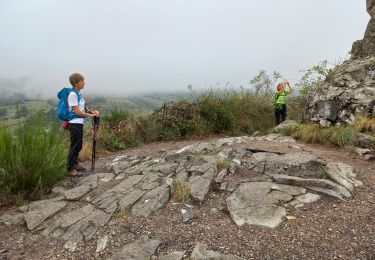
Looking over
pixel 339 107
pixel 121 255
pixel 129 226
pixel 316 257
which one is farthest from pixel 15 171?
pixel 339 107

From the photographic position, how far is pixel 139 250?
3.36m

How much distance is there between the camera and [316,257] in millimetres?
3031

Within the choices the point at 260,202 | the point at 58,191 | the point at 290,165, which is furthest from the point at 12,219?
the point at 290,165

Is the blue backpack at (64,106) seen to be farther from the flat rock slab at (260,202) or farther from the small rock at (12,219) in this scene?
the flat rock slab at (260,202)

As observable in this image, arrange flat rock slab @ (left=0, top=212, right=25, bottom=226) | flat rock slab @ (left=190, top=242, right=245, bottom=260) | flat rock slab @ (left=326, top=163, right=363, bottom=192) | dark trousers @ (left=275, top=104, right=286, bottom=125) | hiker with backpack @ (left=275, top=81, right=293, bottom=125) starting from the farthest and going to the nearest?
dark trousers @ (left=275, top=104, right=286, bottom=125) → hiker with backpack @ (left=275, top=81, right=293, bottom=125) → flat rock slab @ (left=326, top=163, right=363, bottom=192) → flat rock slab @ (left=0, top=212, right=25, bottom=226) → flat rock slab @ (left=190, top=242, right=245, bottom=260)

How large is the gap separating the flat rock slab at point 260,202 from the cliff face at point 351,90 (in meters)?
4.13

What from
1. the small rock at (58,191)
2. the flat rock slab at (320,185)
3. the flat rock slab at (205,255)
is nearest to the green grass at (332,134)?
the flat rock slab at (320,185)

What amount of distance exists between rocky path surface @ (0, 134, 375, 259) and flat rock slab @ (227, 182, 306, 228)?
1cm

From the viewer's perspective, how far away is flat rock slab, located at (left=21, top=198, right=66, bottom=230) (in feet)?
13.9

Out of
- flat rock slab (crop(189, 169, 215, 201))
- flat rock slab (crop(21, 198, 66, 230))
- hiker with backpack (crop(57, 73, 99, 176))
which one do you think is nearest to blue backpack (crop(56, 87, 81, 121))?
hiker with backpack (crop(57, 73, 99, 176))

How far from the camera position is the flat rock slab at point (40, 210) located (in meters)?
4.23

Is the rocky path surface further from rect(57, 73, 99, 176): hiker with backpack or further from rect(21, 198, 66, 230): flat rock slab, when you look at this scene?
rect(57, 73, 99, 176): hiker with backpack

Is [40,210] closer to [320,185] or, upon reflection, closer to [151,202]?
[151,202]

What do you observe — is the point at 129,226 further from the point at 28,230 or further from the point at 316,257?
the point at 316,257
